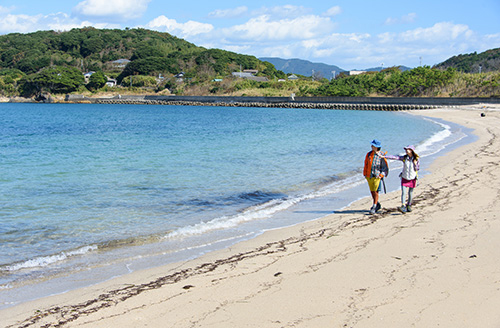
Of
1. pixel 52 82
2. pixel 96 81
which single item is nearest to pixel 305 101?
pixel 96 81

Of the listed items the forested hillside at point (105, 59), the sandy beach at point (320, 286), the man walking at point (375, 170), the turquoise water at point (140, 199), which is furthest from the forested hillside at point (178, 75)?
the sandy beach at point (320, 286)

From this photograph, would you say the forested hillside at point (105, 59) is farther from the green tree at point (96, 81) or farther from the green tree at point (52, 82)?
the green tree at point (96, 81)

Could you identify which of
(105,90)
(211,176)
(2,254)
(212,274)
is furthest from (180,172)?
(105,90)

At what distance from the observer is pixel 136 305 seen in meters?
4.93

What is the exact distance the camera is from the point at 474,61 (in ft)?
547

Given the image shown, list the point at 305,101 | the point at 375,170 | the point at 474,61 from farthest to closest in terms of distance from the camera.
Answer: the point at 474,61 < the point at 305,101 < the point at 375,170

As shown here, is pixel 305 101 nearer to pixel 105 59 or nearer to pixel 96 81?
pixel 96 81

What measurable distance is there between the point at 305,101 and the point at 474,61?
106 meters

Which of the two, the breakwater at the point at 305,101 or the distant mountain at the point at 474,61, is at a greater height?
the distant mountain at the point at 474,61

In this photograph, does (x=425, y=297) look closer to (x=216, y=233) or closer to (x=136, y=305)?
(x=136, y=305)

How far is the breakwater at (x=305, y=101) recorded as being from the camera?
69250 millimetres

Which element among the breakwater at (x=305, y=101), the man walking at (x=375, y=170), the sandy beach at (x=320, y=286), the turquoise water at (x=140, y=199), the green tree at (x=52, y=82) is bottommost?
the turquoise water at (x=140, y=199)

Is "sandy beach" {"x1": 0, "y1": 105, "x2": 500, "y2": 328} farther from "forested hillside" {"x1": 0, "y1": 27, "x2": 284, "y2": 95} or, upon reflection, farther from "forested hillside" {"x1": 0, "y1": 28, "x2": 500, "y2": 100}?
"forested hillside" {"x1": 0, "y1": 27, "x2": 284, "y2": 95}

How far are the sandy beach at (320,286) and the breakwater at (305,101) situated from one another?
213ft
